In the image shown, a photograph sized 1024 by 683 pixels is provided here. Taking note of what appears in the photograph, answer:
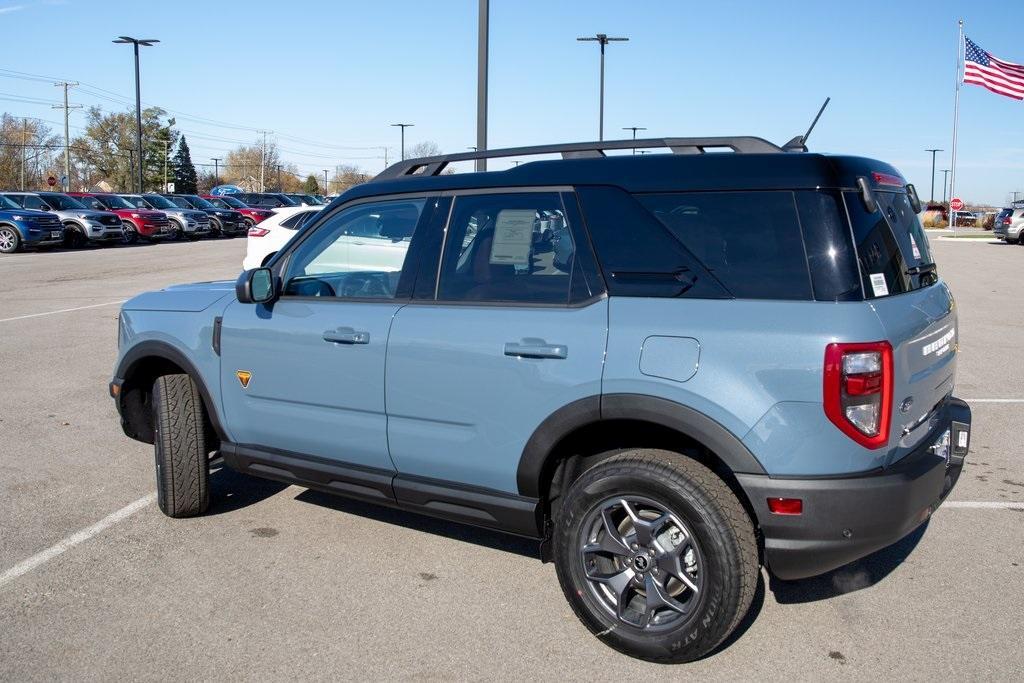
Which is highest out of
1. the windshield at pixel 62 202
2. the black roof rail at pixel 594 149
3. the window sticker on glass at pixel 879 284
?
the windshield at pixel 62 202

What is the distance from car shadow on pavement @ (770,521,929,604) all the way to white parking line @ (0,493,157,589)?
11.2ft

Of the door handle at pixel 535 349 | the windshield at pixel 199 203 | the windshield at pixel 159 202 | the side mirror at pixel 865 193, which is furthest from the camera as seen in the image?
the windshield at pixel 199 203

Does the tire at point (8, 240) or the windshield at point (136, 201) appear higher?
the windshield at point (136, 201)

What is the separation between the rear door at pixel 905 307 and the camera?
3312 millimetres

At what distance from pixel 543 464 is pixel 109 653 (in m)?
1.83

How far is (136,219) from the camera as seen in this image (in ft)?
107

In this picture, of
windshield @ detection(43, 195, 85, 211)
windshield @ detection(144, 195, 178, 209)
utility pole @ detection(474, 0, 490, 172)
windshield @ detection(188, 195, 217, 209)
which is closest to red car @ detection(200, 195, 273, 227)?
windshield @ detection(188, 195, 217, 209)

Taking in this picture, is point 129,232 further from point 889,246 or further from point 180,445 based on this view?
point 889,246

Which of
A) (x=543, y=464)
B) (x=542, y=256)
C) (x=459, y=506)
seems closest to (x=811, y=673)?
(x=543, y=464)

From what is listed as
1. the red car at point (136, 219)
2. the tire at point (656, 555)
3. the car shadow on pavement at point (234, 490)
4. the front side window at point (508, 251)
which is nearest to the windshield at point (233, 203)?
the red car at point (136, 219)

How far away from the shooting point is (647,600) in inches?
139

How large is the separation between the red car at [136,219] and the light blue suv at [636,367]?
1180 inches

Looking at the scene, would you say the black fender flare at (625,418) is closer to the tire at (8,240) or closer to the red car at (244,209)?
the tire at (8,240)

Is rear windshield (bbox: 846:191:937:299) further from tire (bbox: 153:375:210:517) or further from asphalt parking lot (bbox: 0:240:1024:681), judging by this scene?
tire (bbox: 153:375:210:517)
